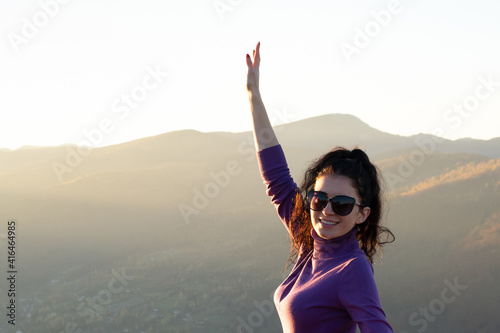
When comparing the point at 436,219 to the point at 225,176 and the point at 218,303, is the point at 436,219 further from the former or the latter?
the point at 225,176

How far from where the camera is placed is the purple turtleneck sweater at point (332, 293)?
1.91m

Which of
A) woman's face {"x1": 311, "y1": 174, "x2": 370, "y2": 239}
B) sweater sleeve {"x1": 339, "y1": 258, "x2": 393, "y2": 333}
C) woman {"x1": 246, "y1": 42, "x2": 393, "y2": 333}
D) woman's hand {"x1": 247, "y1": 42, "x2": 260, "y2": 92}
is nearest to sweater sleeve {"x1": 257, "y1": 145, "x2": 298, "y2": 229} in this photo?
woman {"x1": 246, "y1": 42, "x2": 393, "y2": 333}

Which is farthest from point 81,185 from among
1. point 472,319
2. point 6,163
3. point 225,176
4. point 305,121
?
point 305,121

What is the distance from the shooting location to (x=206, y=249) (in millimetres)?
21281

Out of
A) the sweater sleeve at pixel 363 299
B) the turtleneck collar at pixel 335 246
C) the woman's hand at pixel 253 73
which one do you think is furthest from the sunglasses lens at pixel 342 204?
the woman's hand at pixel 253 73

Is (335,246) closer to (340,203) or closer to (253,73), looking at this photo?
(340,203)

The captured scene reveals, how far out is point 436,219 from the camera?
64.3 feet

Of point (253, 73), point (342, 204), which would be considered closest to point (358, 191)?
point (342, 204)

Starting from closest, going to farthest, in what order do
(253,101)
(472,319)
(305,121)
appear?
(253,101) → (472,319) → (305,121)

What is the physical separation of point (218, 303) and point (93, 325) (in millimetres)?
3476

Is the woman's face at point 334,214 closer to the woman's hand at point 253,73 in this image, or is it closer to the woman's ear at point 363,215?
the woman's ear at point 363,215

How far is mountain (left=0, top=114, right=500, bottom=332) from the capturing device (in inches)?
588

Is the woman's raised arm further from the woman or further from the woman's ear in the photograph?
the woman's ear

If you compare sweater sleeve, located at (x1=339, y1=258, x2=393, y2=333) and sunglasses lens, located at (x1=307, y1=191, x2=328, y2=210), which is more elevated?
sunglasses lens, located at (x1=307, y1=191, x2=328, y2=210)
